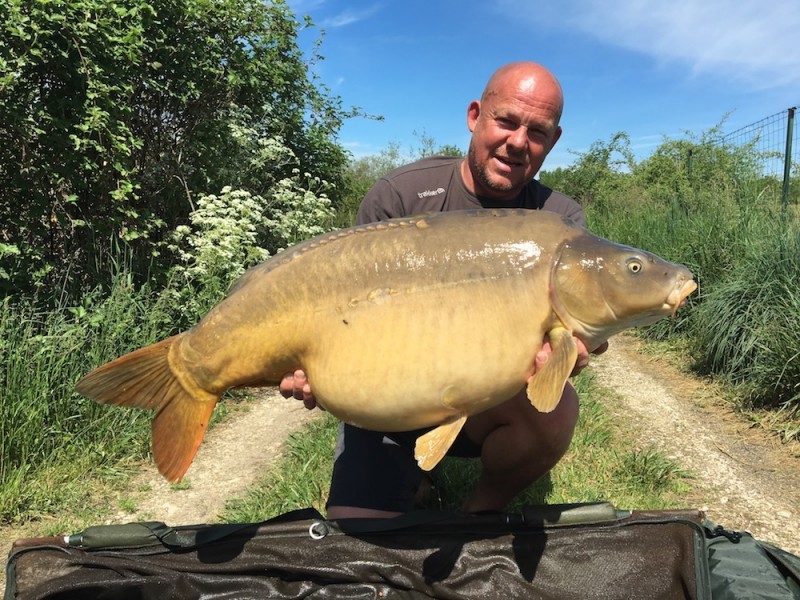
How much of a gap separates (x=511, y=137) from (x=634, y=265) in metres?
0.70

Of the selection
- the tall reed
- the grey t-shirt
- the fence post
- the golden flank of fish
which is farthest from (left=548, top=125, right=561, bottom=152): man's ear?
the fence post

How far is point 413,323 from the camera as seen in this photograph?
1.26 m

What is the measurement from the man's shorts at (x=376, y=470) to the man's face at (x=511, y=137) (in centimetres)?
82

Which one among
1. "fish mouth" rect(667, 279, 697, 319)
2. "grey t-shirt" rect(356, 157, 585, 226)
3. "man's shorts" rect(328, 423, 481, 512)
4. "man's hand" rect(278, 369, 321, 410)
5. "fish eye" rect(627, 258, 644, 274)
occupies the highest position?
"grey t-shirt" rect(356, 157, 585, 226)

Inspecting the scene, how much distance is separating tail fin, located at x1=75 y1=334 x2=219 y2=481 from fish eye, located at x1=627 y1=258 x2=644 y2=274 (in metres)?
0.98

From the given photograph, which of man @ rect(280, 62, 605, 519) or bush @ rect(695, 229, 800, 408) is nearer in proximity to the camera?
man @ rect(280, 62, 605, 519)

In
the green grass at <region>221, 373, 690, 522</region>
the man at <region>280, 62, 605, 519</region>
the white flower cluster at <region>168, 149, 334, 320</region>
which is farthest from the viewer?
the white flower cluster at <region>168, 149, 334, 320</region>

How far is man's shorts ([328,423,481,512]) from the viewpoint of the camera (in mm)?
1846

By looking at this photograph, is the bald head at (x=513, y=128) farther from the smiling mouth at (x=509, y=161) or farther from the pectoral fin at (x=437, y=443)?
the pectoral fin at (x=437, y=443)

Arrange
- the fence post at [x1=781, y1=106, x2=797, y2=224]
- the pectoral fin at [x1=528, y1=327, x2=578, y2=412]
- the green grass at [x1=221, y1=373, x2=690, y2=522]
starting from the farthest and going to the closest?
the fence post at [x1=781, y1=106, x2=797, y2=224] < the green grass at [x1=221, y1=373, x2=690, y2=522] < the pectoral fin at [x1=528, y1=327, x2=578, y2=412]

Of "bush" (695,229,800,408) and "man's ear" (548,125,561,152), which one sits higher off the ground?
"man's ear" (548,125,561,152)

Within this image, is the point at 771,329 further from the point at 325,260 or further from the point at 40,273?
the point at 40,273

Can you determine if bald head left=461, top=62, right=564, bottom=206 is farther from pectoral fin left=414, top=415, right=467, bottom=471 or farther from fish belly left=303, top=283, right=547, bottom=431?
pectoral fin left=414, top=415, right=467, bottom=471

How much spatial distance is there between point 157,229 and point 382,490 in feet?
9.31
